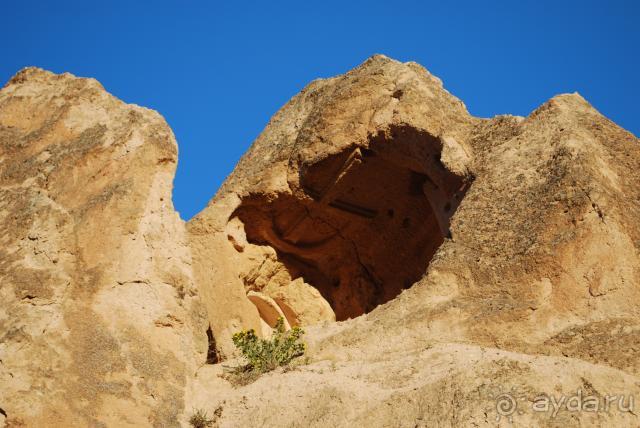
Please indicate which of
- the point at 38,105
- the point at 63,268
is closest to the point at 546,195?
the point at 63,268

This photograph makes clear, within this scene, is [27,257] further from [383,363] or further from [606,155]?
[606,155]

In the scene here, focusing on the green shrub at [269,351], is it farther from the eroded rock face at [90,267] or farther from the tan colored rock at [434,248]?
the eroded rock face at [90,267]

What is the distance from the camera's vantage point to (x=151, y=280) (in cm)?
1197

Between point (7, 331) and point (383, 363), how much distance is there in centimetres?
407

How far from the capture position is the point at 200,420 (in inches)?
430

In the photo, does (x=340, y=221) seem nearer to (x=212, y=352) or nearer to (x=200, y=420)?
(x=212, y=352)

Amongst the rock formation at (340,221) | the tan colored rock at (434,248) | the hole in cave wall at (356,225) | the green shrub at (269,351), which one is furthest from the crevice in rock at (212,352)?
the hole in cave wall at (356,225)

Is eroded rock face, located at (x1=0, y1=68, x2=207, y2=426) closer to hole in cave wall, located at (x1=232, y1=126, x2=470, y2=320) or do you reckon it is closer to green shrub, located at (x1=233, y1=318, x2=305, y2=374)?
green shrub, located at (x1=233, y1=318, x2=305, y2=374)

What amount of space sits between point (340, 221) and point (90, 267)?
5424 millimetres

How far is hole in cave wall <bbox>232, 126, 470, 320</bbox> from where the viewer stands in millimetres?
15398

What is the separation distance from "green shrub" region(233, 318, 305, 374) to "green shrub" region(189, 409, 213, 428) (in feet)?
3.36

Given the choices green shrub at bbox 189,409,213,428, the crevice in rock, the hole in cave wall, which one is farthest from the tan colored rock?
the crevice in rock

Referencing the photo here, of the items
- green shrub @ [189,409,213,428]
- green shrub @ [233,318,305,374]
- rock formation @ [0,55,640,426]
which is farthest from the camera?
green shrub @ [233,318,305,374]

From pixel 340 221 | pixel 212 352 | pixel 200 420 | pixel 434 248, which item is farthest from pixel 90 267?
pixel 434 248
